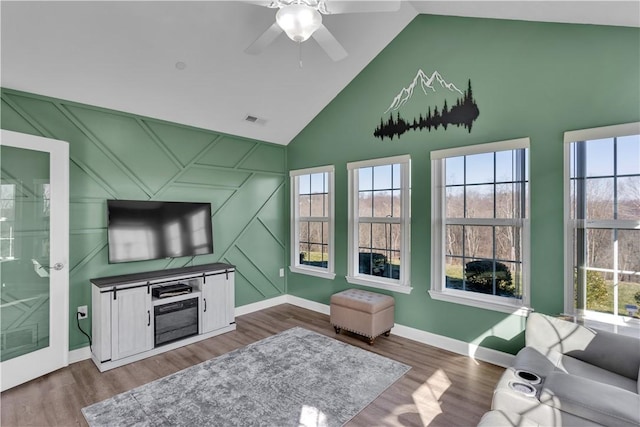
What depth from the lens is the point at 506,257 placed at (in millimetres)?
3051

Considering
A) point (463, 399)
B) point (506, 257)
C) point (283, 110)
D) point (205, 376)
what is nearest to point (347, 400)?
point (463, 399)

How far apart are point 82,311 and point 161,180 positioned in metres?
1.63

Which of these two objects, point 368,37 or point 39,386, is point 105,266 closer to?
point 39,386

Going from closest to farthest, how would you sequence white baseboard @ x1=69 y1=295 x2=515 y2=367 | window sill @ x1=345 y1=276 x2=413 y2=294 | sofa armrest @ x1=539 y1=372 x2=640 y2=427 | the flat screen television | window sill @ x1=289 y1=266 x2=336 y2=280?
sofa armrest @ x1=539 y1=372 x2=640 y2=427
white baseboard @ x1=69 y1=295 x2=515 y2=367
the flat screen television
window sill @ x1=345 y1=276 x2=413 y2=294
window sill @ x1=289 y1=266 x2=336 y2=280

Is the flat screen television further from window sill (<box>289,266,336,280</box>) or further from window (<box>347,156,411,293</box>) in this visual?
window (<box>347,156,411,293</box>)

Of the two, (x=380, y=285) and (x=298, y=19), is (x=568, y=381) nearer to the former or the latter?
(x=380, y=285)

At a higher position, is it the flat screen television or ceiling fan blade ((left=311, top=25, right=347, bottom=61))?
ceiling fan blade ((left=311, top=25, right=347, bottom=61))

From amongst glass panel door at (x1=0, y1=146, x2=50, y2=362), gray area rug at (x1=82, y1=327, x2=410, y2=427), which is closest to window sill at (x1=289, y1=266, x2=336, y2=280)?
gray area rug at (x1=82, y1=327, x2=410, y2=427)

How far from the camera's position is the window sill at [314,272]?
4.53 metres

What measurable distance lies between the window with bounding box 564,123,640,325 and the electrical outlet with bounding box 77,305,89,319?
4613mm

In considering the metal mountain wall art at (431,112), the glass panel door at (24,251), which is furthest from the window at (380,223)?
the glass panel door at (24,251)

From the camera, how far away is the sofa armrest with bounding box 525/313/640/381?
2.05 m

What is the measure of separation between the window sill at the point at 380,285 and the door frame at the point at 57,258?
124 inches

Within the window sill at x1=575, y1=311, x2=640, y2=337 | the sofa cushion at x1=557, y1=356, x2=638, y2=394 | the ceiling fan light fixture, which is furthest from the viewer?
the window sill at x1=575, y1=311, x2=640, y2=337
